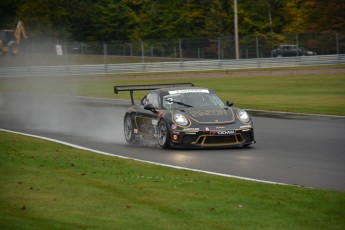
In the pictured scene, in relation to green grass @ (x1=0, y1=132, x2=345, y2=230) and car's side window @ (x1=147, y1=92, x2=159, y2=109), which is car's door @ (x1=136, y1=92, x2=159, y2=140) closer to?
car's side window @ (x1=147, y1=92, x2=159, y2=109)

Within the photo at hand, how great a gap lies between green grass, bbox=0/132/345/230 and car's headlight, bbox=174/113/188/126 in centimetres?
342

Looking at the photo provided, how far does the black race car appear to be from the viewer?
14.9 meters

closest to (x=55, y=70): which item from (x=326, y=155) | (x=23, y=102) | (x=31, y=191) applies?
(x=23, y=102)

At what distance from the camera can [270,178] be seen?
35.7 feet

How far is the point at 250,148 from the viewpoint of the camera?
49.5 feet

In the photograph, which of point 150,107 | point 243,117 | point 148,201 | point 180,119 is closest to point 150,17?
point 150,107

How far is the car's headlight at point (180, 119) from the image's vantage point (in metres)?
15.0

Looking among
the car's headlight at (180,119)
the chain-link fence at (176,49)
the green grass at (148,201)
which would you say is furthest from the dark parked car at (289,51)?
the green grass at (148,201)

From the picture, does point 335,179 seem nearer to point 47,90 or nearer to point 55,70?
point 47,90

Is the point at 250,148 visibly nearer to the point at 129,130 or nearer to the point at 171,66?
the point at 129,130

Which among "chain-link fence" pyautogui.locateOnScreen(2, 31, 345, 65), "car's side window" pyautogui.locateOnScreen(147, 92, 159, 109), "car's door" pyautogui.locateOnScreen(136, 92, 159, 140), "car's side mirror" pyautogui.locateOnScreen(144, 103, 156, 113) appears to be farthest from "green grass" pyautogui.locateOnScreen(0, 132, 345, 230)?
"chain-link fence" pyautogui.locateOnScreen(2, 31, 345, 65)

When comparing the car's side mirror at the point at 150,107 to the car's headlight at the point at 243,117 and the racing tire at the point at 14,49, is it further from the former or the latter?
the racing tire at the point at 14,49

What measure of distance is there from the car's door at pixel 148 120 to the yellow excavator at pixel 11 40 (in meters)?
40.9

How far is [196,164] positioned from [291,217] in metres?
5.04
